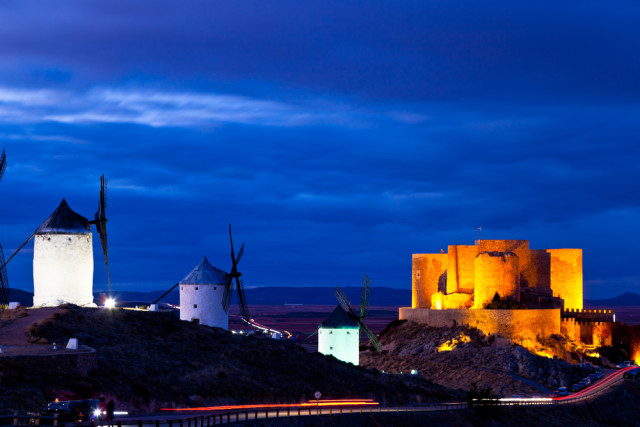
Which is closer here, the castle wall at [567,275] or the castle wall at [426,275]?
the castle wall at [426,275]

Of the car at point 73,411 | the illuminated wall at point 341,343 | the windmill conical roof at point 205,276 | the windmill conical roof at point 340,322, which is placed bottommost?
A: the car at point 73,411

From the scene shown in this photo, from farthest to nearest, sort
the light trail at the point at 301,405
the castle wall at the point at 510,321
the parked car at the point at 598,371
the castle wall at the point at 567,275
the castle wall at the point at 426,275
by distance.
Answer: the castle wall at the point at 567,275, the castle wall at the point at 426,275, the castle wall at the point at 510,321, the parked car at the point at 598,371, the light trail at the point at 301,405

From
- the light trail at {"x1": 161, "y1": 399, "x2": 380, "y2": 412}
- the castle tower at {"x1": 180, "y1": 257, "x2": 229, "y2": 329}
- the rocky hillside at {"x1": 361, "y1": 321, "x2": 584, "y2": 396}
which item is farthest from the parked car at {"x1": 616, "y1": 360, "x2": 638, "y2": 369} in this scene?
the castle tower at {"x1": 180, "y1": 257, "x2": 229, "y2": 329}

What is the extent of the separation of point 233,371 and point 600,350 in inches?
2057

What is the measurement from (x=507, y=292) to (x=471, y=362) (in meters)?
8.85

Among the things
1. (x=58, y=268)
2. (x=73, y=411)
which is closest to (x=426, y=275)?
(x=58, y=268)

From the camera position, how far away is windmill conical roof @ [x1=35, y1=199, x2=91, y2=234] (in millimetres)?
63656

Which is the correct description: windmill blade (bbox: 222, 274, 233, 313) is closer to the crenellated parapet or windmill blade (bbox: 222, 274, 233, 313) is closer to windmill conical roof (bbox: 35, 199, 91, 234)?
windmill conical roof (bbox: 35, 199, 91, 234)

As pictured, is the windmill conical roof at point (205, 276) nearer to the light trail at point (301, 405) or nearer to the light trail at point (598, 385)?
the light trail at point (301, 405)

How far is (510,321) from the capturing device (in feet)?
290

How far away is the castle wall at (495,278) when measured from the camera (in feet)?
298

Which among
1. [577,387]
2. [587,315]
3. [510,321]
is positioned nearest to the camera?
[577,387]

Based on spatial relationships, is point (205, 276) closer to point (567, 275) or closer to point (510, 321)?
point (510, 321)

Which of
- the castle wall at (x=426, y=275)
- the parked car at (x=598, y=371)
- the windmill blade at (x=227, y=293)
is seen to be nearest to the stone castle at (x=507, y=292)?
the castle wall at (x=426, y=275)
